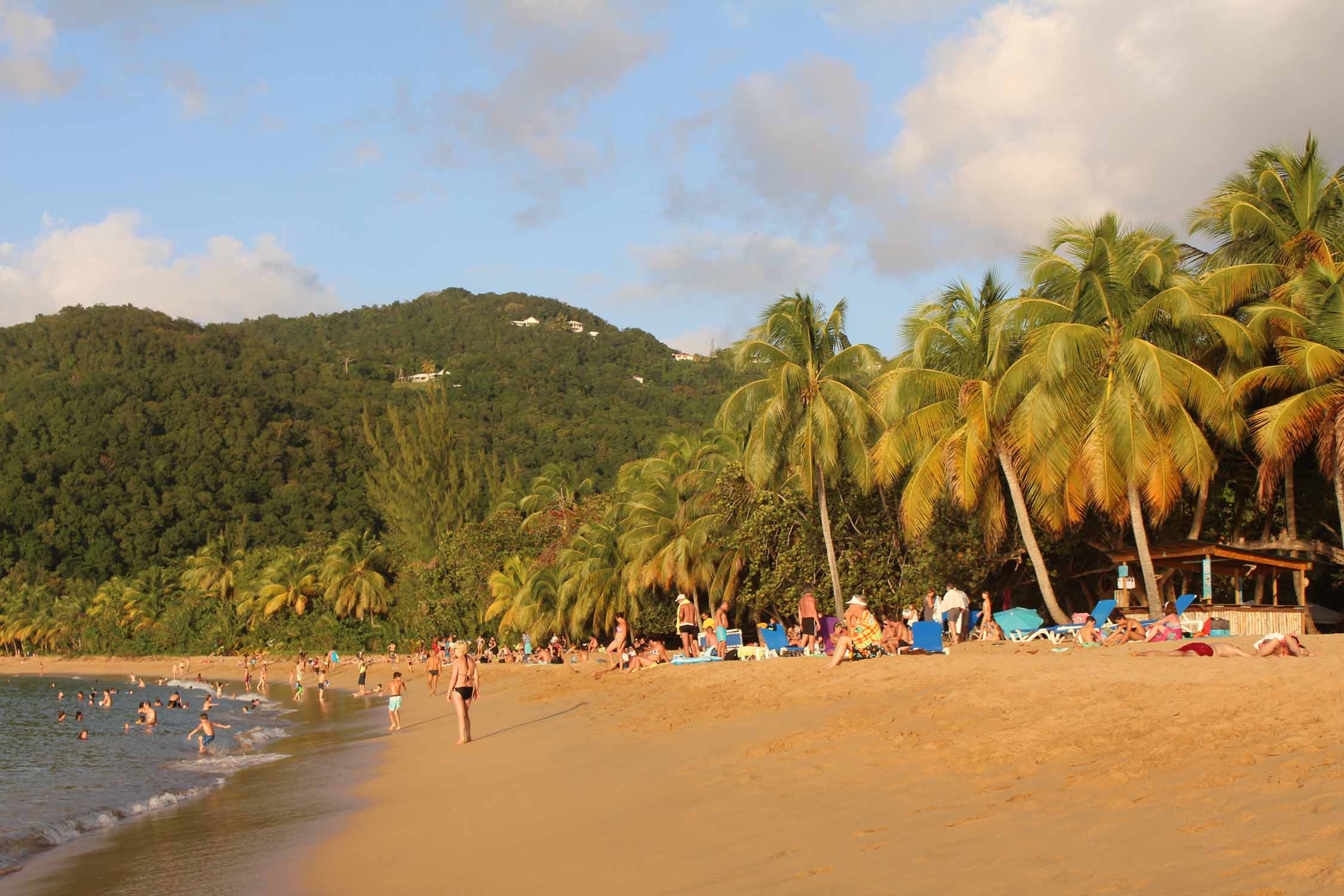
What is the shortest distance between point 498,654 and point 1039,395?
77.4ft

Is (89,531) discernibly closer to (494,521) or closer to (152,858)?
(494,521)

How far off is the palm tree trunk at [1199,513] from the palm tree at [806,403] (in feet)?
20.0

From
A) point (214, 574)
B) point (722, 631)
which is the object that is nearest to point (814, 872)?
point (722, 631)

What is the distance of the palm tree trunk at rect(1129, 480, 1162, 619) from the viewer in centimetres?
1709

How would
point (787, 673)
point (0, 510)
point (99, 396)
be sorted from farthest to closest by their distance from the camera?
point (99, 396), point (0, 510), point (787, 673)

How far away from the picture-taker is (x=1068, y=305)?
18672 mm

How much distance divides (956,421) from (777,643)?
531 centimetres

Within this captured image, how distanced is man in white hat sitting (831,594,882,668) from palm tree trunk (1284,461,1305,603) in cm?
825

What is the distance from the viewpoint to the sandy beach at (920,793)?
496 centimetres

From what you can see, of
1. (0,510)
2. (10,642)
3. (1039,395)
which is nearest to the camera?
(1039,395)

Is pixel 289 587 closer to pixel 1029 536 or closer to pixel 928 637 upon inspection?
pixel 1029 536

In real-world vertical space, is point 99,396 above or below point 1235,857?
above

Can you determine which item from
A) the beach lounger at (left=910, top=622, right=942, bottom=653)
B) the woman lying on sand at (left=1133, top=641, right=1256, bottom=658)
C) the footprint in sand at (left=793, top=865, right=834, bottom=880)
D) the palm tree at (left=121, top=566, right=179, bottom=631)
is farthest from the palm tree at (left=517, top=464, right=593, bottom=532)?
the footprint in sand at (left=793, top=865, right=834, bottom=880)

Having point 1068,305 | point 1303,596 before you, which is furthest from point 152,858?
point 1303,596
